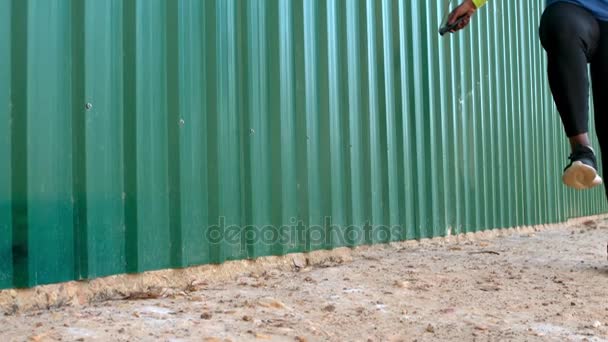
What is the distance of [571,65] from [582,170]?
0.43 meters

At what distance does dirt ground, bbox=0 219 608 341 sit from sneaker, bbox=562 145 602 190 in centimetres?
47

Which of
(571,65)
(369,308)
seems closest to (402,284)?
(369,308)

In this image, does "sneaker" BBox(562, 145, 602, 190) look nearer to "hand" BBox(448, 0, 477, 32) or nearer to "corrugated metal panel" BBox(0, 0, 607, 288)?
"hand" BBox(448, 0, 477, 32)

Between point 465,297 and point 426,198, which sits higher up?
point 426,198

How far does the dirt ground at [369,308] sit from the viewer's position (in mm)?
1761

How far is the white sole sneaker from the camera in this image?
2.17 m

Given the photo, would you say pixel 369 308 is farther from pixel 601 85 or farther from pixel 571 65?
pixel 601 85

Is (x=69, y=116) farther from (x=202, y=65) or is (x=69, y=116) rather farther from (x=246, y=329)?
(x=246, y=329)

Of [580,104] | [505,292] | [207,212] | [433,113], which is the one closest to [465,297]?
[505,292]

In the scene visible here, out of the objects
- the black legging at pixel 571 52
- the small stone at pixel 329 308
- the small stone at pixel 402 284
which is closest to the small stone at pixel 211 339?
the small stone at pixel 329 308

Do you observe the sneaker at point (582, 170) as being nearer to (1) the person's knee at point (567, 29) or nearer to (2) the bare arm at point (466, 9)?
(1) the person's knee at point (567, 29)

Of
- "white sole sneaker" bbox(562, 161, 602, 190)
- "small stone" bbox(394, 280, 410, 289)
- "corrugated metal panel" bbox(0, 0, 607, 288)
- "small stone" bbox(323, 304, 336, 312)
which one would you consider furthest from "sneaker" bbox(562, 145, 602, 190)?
"corrugated metal panel" bbox(0, 0, 607, 288)

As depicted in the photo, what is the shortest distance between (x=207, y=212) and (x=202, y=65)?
0.60 metres

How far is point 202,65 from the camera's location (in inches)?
98.8
